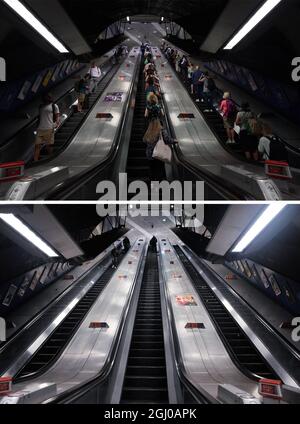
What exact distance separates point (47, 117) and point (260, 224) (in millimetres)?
3925

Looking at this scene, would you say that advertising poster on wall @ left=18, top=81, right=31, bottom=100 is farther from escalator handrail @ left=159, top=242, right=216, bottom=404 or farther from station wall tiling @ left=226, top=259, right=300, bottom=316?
station wall tiling @ left=226, top=259, right=300, bottom=316

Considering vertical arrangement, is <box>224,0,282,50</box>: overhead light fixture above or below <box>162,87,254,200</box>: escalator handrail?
above

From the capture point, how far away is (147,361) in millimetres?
6484

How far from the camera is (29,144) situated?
291 inches

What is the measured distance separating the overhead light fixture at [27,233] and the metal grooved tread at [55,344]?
168 centimetres

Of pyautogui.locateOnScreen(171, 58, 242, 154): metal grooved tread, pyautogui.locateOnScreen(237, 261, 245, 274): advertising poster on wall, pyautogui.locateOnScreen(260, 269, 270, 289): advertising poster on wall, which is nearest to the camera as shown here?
pyautogui.locateOnScreen(171, 58, 242, 154): metal grooved tread

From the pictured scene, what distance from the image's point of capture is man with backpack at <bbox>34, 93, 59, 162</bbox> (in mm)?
6117

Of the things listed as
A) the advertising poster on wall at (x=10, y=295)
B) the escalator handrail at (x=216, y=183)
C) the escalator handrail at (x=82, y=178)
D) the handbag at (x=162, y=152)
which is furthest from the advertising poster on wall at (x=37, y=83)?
the escalator handrail at (x=216, y=183)

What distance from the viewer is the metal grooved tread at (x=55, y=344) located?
18.2ft

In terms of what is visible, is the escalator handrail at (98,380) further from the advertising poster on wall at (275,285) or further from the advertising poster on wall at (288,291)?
the advertising poster on wall at (275,285)

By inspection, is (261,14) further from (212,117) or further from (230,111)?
(212,117)

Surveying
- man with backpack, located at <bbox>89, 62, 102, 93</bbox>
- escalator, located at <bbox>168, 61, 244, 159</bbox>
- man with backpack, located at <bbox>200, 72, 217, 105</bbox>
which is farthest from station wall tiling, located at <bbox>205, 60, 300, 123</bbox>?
man with backpack, located at <bbox>89, 62, 102, 93</bbox>

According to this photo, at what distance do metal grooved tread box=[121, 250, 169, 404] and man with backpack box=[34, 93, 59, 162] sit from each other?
3872 millimetres
